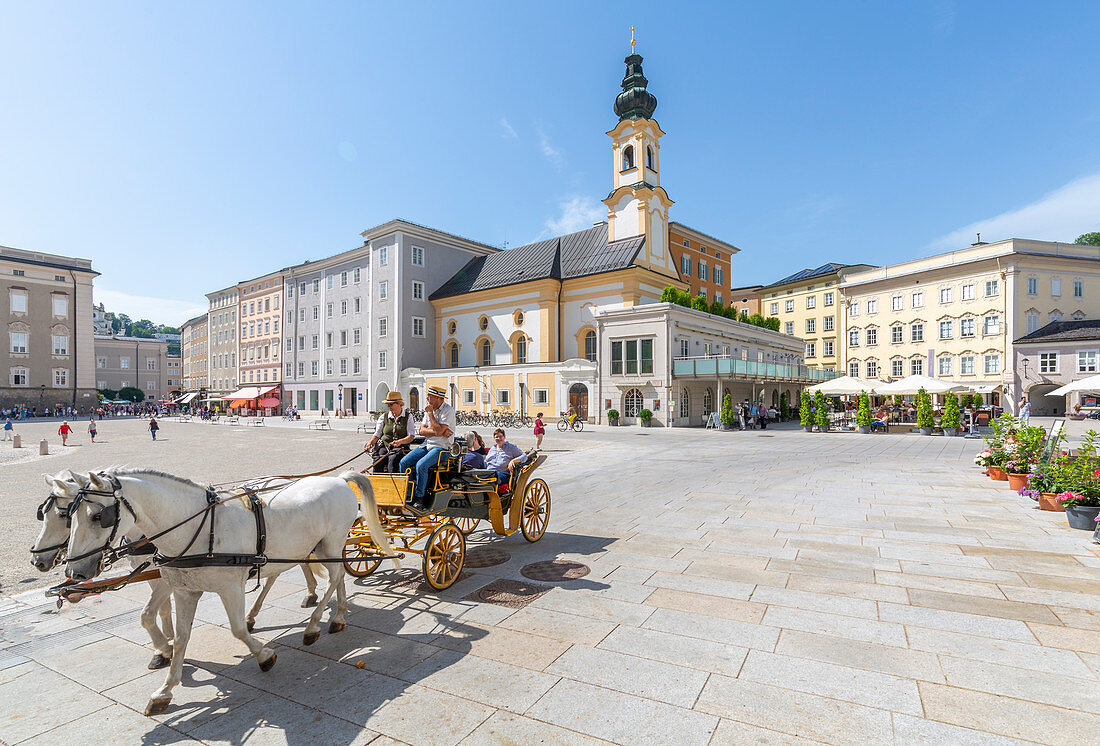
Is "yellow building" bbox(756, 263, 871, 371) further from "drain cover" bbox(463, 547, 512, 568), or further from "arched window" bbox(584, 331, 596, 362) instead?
"drain cover" bbox(463, 547, 512, 568)

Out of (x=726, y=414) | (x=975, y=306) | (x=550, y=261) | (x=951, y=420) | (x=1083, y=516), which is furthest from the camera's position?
(x=975, y=306)

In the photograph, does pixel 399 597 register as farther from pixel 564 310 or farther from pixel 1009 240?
pixel 1009 240

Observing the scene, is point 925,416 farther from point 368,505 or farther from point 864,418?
point 368,505

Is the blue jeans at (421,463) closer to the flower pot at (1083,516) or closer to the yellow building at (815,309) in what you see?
the flower pot at (1083,516)

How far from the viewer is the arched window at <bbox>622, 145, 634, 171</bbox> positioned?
1756 inches

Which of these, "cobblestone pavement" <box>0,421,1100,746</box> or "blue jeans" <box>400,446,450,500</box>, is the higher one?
"blue jeans" <box>400,446,450,500</box>

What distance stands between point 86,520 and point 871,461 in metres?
18.2

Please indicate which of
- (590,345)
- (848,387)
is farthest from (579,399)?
(848,387)

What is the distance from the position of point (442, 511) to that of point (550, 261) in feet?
141

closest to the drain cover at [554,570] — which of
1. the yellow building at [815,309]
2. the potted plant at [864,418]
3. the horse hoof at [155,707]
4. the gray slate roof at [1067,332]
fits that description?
the horse hoof at [155,707]

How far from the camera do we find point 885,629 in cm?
450

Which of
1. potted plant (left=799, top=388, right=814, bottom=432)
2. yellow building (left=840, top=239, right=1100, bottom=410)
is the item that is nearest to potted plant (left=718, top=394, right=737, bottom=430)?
potted plant (left=799, top=388, right=814, bottom=432)

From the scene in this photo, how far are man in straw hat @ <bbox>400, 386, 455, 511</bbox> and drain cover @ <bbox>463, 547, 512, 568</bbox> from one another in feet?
3.89

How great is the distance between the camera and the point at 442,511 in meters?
5.99
